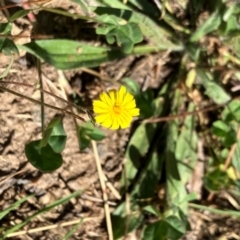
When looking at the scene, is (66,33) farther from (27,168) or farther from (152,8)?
(27,168)

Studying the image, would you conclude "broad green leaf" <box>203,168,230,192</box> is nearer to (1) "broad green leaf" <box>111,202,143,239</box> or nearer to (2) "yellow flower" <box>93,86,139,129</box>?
(1) "broad green leaf" <box>111,202,143,239</box>

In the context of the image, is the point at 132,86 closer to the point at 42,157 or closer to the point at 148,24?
the point at 148,24

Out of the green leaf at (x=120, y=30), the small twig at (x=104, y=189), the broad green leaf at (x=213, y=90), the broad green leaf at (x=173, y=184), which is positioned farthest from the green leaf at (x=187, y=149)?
the green leaf at (x=120, y=30)

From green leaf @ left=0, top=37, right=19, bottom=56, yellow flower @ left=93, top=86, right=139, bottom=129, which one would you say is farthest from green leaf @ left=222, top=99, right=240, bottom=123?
green leaf @ left=0, top=37, right=19, bottom=56

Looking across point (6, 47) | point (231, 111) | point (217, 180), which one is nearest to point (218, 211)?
point (217, 180)

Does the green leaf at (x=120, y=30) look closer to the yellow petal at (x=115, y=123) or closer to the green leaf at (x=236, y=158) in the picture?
the yellow petal at (x=115, y=123)
